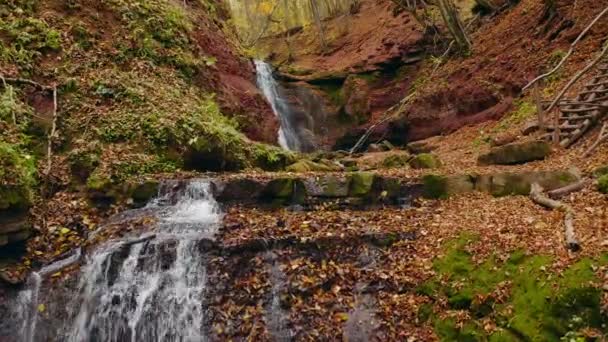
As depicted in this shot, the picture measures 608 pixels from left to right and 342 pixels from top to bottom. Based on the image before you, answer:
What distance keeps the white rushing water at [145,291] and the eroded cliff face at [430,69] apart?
12.3 meters

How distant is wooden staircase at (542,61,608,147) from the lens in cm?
1168

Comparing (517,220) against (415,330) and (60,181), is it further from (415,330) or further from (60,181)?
(60,181)

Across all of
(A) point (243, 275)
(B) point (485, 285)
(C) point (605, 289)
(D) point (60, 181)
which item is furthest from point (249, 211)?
(C) point (605, 289)

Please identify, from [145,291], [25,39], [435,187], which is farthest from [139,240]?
[25,39]

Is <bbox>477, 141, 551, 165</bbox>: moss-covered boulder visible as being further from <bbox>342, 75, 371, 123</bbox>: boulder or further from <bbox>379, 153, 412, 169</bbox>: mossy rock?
<bbox>342, 75, 371, 123</bbox>: boulder

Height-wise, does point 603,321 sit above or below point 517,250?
below

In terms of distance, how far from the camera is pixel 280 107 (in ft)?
82.6

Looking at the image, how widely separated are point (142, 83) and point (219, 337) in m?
8.14

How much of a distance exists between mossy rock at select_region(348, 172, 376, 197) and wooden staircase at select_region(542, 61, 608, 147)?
181 inches

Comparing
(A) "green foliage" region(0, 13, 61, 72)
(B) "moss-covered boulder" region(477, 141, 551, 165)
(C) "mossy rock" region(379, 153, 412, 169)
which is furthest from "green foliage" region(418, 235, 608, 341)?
(A) "green foliage" region(0, 13, 61, 72)

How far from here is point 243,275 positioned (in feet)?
26.1

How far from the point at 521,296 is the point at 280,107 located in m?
19.6

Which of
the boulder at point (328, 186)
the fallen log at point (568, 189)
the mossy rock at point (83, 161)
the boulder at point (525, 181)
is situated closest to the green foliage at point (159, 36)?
the mossy rock at point (83, 161)

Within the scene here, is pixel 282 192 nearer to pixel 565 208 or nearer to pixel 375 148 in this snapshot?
pixel 565 208
